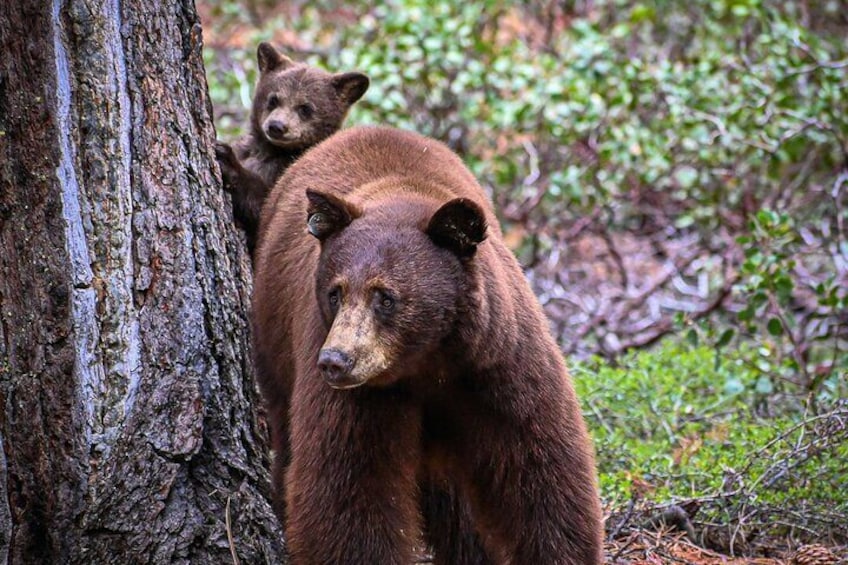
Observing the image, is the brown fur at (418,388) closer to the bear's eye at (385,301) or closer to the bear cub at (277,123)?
the bear's eye at (385,301)

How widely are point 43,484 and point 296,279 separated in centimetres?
117

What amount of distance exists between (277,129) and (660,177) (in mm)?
4889

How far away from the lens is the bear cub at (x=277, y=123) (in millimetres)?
5340

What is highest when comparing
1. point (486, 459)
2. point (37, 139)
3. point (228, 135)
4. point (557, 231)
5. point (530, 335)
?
point (37, 139)

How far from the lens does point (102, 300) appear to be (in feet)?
12.5

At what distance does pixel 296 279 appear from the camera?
4.27m

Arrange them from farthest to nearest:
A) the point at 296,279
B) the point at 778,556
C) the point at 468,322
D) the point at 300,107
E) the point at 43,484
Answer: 1. the point at 300,107
2. the point at 778,556
3. the point at 296,279
4. the point at 43,484
5. the point at 468,322

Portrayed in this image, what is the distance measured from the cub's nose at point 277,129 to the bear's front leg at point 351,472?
2.29 meters

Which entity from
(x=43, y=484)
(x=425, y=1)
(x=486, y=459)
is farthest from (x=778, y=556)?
(x=425, y=1)

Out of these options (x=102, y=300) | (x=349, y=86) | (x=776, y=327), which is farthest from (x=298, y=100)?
(x=776, y=327)

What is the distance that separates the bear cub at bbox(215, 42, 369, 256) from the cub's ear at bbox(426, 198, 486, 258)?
195cm

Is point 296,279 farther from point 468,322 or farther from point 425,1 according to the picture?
point 425,1

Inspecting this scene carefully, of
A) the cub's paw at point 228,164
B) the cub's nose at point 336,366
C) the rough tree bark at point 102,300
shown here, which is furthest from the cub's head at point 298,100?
the cub's nose at point 336,366

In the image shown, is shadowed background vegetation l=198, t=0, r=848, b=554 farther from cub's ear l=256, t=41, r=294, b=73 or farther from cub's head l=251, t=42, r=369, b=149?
cub's ear l=256, t=41, r=294, b=73
